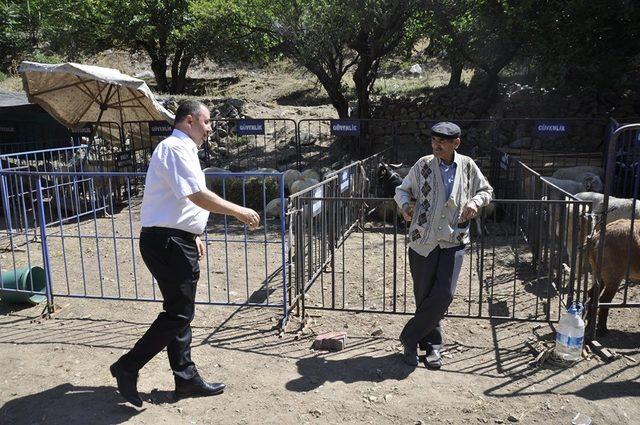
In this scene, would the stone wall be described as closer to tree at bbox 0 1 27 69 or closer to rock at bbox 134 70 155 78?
rock at bbox 134 70 155 78

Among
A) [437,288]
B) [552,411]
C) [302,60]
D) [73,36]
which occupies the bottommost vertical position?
[552,411]

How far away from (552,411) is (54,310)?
4827mm

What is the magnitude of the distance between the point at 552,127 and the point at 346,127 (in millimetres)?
4346

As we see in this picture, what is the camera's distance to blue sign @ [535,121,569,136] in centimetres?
1067

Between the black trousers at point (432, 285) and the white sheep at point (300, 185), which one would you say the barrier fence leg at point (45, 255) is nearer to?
the black trousers at point (432, 285)

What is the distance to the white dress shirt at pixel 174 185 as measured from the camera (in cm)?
338

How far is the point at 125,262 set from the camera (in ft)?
24.7

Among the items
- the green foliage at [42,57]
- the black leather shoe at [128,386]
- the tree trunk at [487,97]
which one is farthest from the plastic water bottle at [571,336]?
the green foliage at [42,57]

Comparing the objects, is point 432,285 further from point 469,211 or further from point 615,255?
point 615,255

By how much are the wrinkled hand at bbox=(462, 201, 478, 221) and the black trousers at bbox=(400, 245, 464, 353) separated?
265mm

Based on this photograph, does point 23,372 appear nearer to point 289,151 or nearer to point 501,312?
point 501,312

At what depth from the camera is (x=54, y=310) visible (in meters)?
5.63

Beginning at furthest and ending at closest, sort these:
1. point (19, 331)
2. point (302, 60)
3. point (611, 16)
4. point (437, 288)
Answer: point (302, 60) < point (611, 16) < point (19, 331) < point (437, 288)

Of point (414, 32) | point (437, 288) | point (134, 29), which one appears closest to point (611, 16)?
point (414, 32)
